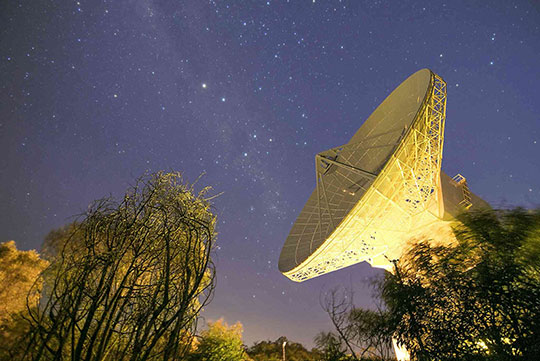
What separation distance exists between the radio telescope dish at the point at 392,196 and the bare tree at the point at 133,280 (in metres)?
9.25

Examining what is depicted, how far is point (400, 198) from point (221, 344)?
13.5m

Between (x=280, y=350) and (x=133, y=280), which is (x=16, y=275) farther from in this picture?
(x=280, y=350)

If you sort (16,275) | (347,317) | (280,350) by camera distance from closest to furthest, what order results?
(16,275) → (347,317) → (280,350)

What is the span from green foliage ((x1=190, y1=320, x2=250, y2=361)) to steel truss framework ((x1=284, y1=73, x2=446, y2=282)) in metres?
7.83

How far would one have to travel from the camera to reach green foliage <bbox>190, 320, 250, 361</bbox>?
53.1ft

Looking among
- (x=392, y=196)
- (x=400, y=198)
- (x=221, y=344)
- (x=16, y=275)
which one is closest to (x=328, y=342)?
(x=221, y=344)

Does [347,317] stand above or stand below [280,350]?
below

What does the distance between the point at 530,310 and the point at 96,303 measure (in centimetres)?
624

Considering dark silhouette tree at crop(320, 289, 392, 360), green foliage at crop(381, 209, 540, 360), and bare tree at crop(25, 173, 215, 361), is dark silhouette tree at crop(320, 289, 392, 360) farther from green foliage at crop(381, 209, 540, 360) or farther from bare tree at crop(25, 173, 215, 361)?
bare tree at crop(25, 173, 215, 361)

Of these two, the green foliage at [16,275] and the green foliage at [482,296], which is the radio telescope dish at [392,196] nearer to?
the green foliage at [482,296]

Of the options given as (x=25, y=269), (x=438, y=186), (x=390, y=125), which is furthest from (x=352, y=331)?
(x=25, y=269)

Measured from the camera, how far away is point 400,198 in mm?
11633

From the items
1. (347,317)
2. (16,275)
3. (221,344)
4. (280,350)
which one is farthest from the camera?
(280,350)

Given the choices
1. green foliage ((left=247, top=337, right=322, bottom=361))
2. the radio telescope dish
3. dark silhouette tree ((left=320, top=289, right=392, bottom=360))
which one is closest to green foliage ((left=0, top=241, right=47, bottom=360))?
the radio telescope dish
